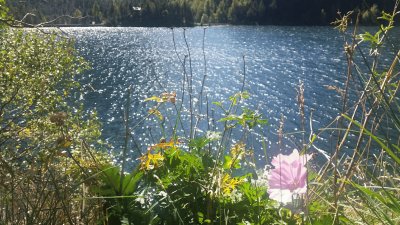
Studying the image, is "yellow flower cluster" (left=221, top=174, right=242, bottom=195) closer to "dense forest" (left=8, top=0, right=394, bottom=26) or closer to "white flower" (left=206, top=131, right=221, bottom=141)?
"white flower" (left=206, top=131, right=221, bottom=141)

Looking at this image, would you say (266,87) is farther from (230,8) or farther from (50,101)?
(230,8)

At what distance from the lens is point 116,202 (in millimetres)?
1128

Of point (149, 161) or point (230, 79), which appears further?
point (230, 79)

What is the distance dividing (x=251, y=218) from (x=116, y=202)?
34 cm

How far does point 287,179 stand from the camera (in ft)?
2.85

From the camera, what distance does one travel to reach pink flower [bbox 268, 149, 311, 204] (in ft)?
2.77

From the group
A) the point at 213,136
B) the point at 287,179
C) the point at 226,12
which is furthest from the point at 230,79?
the point at 226,12

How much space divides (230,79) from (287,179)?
30.5m

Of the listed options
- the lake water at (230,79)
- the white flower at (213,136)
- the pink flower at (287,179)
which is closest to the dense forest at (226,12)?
the lake water at (230,79)

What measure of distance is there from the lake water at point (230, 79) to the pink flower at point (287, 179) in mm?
9200

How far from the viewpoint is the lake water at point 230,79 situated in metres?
19.7

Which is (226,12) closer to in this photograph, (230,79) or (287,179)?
Result: (230,79)

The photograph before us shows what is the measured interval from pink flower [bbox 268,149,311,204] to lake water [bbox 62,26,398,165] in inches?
362

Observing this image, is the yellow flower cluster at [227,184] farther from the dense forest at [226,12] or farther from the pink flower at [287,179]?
the dense forest at [226,12]
